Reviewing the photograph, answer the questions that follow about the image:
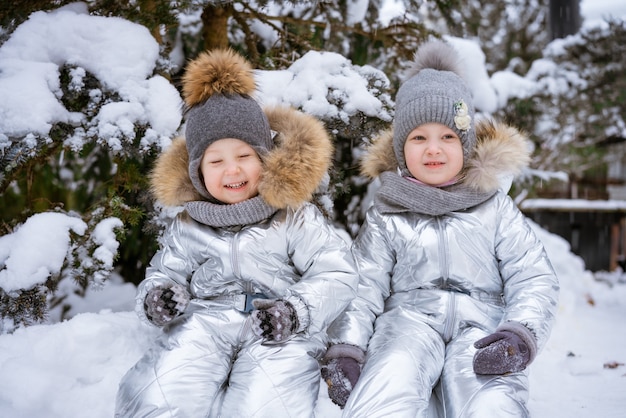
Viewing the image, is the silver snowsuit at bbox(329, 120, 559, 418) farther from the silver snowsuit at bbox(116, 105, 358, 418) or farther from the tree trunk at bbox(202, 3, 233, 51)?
the tree trunk at bbox(202, 3, 233, 51)

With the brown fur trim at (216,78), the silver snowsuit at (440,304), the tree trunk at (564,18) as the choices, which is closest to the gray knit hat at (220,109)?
the brown fur trim at (216,78)

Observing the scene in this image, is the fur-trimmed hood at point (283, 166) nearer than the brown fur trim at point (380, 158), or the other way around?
the fur-trimmed hood at point (283, 166)

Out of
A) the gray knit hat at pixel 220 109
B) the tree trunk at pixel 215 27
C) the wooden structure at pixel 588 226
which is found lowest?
the wooden structure at pixel 588 226

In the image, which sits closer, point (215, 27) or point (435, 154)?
point (435, 154)

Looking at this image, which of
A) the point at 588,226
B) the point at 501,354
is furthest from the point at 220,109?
the point at 588,226

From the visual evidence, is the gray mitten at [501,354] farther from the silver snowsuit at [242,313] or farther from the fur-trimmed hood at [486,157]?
the fur-trimmed hood at [486,157]

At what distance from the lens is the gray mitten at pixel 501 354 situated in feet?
5.78

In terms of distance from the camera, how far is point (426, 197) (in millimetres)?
2279

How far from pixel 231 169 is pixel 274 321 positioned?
753mm

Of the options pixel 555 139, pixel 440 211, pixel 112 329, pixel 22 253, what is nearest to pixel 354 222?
pixel 440 211

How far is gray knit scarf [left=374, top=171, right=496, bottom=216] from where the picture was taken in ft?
7.41

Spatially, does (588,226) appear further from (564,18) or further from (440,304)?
(440,304)

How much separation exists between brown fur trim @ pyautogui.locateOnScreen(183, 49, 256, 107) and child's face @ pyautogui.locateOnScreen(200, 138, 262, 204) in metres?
0.24

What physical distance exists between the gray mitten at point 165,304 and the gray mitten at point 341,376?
64 cm
